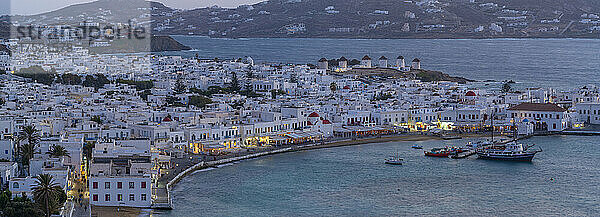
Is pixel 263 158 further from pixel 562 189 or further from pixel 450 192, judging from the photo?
pixel 562 189

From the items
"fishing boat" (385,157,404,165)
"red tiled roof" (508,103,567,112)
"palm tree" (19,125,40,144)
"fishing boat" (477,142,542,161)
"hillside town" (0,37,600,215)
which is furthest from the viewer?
"red tiled roof" (508,103,567,112)

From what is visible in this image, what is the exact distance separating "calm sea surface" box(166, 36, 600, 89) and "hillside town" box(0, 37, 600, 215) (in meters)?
11.7

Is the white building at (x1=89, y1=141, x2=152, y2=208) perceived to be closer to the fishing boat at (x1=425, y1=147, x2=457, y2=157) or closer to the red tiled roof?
the fishing boat at (x1=425, y1=147, x2=457, y2=157)

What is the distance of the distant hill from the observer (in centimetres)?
10656

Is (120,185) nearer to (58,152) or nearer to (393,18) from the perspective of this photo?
(58,152)

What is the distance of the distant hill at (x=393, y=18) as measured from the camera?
106562 millimetres

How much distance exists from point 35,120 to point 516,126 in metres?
14.1

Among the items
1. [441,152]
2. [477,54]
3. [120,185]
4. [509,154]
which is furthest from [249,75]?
[477,54]

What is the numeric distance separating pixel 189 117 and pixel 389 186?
8106 mm

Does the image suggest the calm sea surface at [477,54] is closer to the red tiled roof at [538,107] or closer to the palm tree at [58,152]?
the red tiled roof at [538,107]

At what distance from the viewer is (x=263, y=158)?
21922 mm

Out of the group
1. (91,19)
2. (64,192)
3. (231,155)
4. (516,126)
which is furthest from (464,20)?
(64,192)

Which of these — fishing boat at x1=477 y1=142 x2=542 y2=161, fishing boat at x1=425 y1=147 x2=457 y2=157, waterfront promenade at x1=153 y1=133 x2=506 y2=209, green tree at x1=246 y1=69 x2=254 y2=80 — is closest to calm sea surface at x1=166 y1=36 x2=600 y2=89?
green tree at x1=246 y1=69 x2=254 y2=80

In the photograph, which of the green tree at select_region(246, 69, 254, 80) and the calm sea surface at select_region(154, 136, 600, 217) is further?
the green tree at select_region(246, 69, 254, 80)
